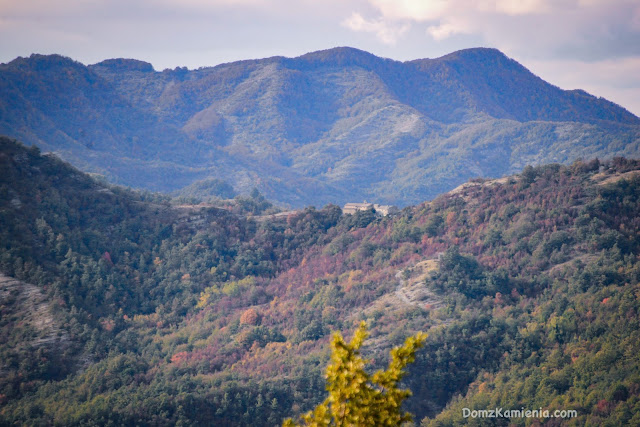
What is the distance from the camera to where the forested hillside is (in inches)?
1405

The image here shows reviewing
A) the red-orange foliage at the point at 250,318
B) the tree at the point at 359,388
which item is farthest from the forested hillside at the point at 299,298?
the tree at the point at 359,388

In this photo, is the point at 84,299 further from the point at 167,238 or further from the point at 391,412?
the point at 391,412

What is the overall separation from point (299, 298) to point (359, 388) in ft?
134

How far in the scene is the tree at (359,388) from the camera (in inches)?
478

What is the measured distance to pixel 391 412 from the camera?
41.3 feet

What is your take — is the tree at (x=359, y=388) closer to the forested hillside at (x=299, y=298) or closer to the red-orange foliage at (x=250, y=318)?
the forested hillside at (x=299, y=298)

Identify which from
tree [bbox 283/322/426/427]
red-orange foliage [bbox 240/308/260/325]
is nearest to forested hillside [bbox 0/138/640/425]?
red-orange foliage [bbox 240/308/260/325]

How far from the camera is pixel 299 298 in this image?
52.9 meters

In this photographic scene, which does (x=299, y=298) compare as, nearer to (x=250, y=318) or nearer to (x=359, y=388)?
(x=250, y=318)

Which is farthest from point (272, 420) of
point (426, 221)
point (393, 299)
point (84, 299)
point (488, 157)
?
Result: point (488, 157)

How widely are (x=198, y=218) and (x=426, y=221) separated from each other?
2379cm

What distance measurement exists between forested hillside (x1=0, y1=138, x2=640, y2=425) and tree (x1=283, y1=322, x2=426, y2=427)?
21653mm

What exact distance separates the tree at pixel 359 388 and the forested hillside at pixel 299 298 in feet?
71.0

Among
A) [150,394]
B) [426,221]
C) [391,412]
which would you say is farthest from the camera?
[426,221]
